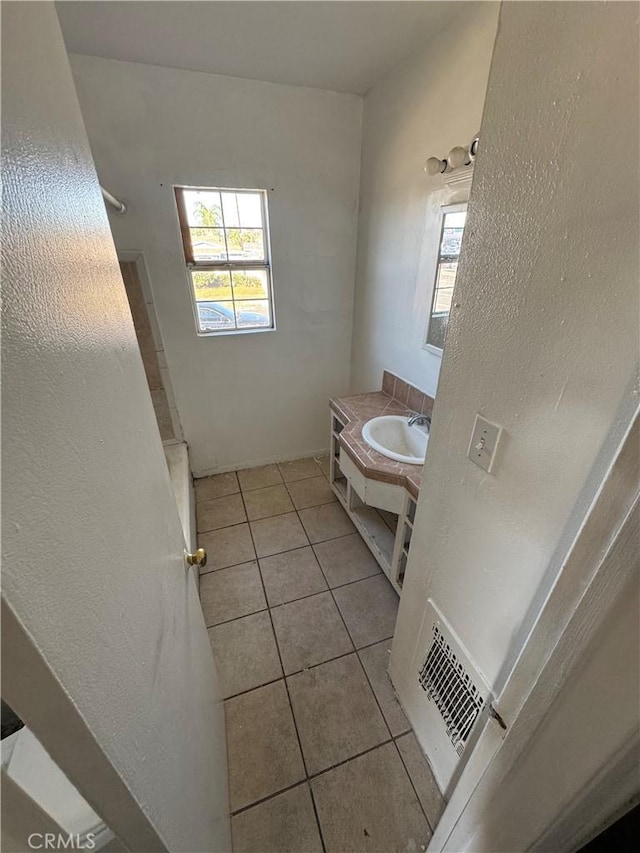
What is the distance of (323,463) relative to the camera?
2928mm

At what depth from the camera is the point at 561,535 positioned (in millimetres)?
646

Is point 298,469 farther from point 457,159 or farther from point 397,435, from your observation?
point 457,159

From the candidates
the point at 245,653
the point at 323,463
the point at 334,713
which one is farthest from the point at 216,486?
the point at 334,713

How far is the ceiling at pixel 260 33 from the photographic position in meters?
1.29

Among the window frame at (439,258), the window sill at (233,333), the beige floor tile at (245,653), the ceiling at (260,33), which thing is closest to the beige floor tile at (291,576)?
the beige floor tile at (245,653)

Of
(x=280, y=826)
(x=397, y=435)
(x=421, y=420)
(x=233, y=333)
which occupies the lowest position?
(x=280, y=826)

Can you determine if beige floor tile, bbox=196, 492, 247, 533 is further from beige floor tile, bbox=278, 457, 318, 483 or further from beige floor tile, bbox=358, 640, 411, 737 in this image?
beige floor tile, bbox=358, 640, 411, 737

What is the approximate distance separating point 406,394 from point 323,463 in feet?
3.60

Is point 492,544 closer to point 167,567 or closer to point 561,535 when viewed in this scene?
point 561,535

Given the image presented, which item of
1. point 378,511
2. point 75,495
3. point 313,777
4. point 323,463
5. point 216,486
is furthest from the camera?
point 323,463

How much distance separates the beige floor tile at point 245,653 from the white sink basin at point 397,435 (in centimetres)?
110

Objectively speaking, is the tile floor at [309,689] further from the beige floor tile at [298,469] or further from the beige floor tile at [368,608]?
the beige floor tile at [298,469]

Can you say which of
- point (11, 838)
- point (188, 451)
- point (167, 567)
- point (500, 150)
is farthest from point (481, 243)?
point (188, 451)

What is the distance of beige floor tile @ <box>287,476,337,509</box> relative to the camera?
8.16 ft
